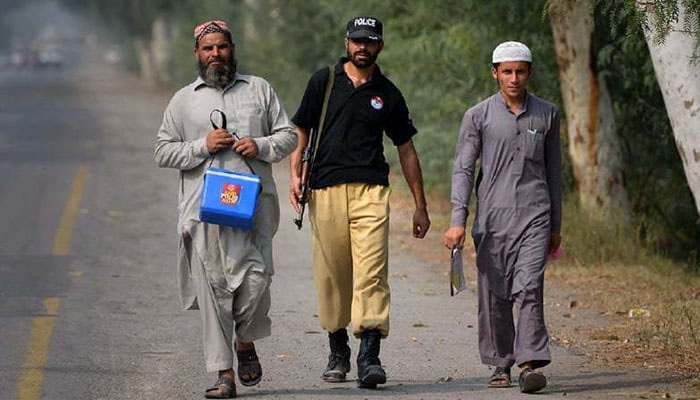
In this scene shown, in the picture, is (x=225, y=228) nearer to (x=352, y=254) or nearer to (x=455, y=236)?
(x=352, y=254)

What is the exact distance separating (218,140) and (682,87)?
3129 millimetres

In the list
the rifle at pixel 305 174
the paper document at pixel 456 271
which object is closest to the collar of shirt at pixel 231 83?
Answer: the rifle at pixel 305 174

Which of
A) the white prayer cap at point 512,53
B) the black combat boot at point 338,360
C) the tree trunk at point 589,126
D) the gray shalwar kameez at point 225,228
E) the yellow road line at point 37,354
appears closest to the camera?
the gray shalwar kameez at point 225,228

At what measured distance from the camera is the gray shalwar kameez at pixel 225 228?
8.48m

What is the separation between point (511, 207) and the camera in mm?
Answer: 8891

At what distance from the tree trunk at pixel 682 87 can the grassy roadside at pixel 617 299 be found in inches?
43.4

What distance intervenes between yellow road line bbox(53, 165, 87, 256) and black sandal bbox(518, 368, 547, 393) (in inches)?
311

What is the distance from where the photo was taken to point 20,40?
183000mm

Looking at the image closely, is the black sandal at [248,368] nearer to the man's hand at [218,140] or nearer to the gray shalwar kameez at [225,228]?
the gray shalwar kameez at [225,228]

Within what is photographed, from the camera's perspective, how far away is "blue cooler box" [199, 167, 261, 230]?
8266 mm

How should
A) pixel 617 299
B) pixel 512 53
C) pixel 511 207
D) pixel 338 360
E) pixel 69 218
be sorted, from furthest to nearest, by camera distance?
1. pixel 69 218
2. pixel 617 299
3. pixel 338 360
4. pixel 511 207
5. pixel 512 53

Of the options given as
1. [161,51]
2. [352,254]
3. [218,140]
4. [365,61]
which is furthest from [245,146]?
[161,51]

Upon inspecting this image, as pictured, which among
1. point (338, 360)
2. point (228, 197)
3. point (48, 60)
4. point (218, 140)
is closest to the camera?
point (228, 197)

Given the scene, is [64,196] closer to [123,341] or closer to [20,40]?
[123,341]
